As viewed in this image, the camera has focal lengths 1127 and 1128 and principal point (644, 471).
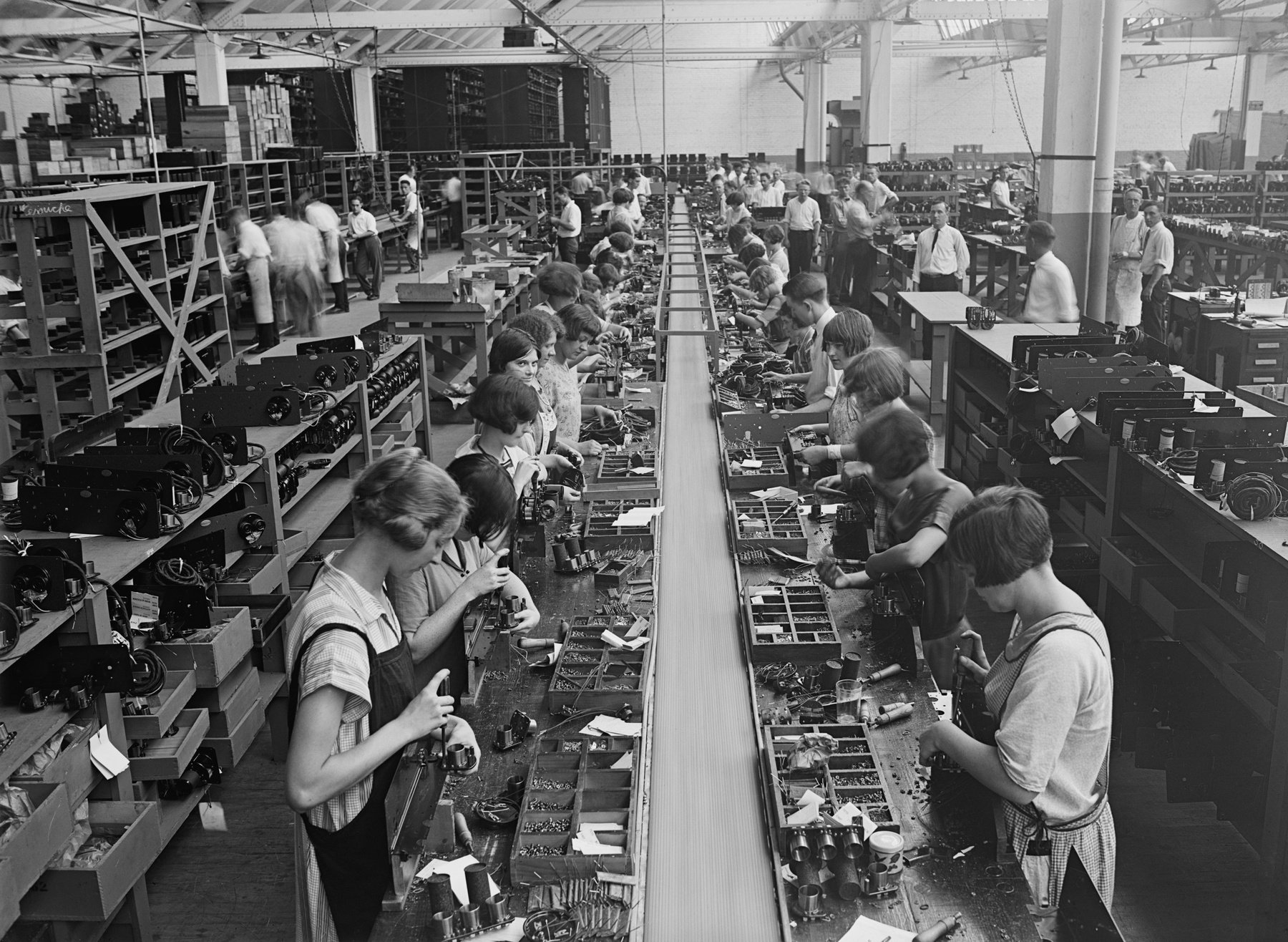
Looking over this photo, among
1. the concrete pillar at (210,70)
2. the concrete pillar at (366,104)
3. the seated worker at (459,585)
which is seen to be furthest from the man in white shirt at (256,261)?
the concrete pillar at (366,104)

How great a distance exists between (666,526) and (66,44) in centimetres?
1799

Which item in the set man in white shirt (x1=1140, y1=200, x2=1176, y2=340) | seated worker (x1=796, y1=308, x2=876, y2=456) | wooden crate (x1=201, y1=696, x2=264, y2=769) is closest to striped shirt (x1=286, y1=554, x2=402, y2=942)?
wooden crate (x1=201, y1=696, x2=264, y2=769)

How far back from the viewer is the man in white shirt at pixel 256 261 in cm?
1162

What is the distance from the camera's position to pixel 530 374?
4984 millimetres

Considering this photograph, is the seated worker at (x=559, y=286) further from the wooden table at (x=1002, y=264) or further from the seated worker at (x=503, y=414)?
the wooden table at (x=1002, y=264)

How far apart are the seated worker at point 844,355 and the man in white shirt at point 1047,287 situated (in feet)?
11.7

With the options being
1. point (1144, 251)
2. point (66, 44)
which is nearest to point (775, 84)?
point (66, 44)

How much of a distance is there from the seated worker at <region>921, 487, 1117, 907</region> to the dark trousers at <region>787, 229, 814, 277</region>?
1344 centimetres

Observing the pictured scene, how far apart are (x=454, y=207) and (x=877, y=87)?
8.54 meters

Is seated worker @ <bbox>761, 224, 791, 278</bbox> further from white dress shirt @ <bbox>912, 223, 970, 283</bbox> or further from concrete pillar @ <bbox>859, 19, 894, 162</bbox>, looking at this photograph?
concrete pillar @ <bbox>859, 19, 894, 162</bbox>

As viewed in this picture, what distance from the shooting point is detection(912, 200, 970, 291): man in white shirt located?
12234 millimetres

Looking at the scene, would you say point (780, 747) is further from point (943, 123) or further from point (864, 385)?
point (943, 123)

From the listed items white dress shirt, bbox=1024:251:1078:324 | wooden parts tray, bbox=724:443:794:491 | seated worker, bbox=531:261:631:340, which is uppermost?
seated worker, bbox=531:261:631:340

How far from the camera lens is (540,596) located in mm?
3709
